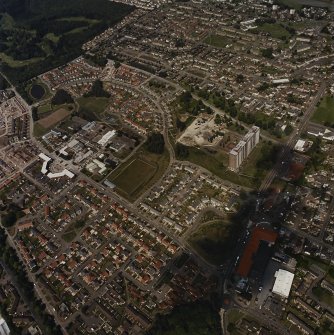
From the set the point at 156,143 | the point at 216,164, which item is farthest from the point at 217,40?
the point at 216,164

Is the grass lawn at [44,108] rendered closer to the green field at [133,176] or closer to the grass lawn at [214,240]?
the green field at [133,176]

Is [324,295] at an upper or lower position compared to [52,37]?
lower

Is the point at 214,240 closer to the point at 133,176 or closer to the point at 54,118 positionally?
the point at 133,176

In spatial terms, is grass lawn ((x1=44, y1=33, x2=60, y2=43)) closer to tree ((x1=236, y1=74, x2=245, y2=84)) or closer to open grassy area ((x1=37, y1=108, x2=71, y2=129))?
open grassy area ((x1=37, y1=108, x2=71, y2=129))

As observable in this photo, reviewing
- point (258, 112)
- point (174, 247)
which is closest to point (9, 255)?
point (174, 247)

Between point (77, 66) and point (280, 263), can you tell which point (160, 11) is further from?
point (280, 263)

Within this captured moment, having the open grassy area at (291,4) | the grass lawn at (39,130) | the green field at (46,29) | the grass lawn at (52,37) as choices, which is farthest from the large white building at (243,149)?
the grass lawn at (52,37)
